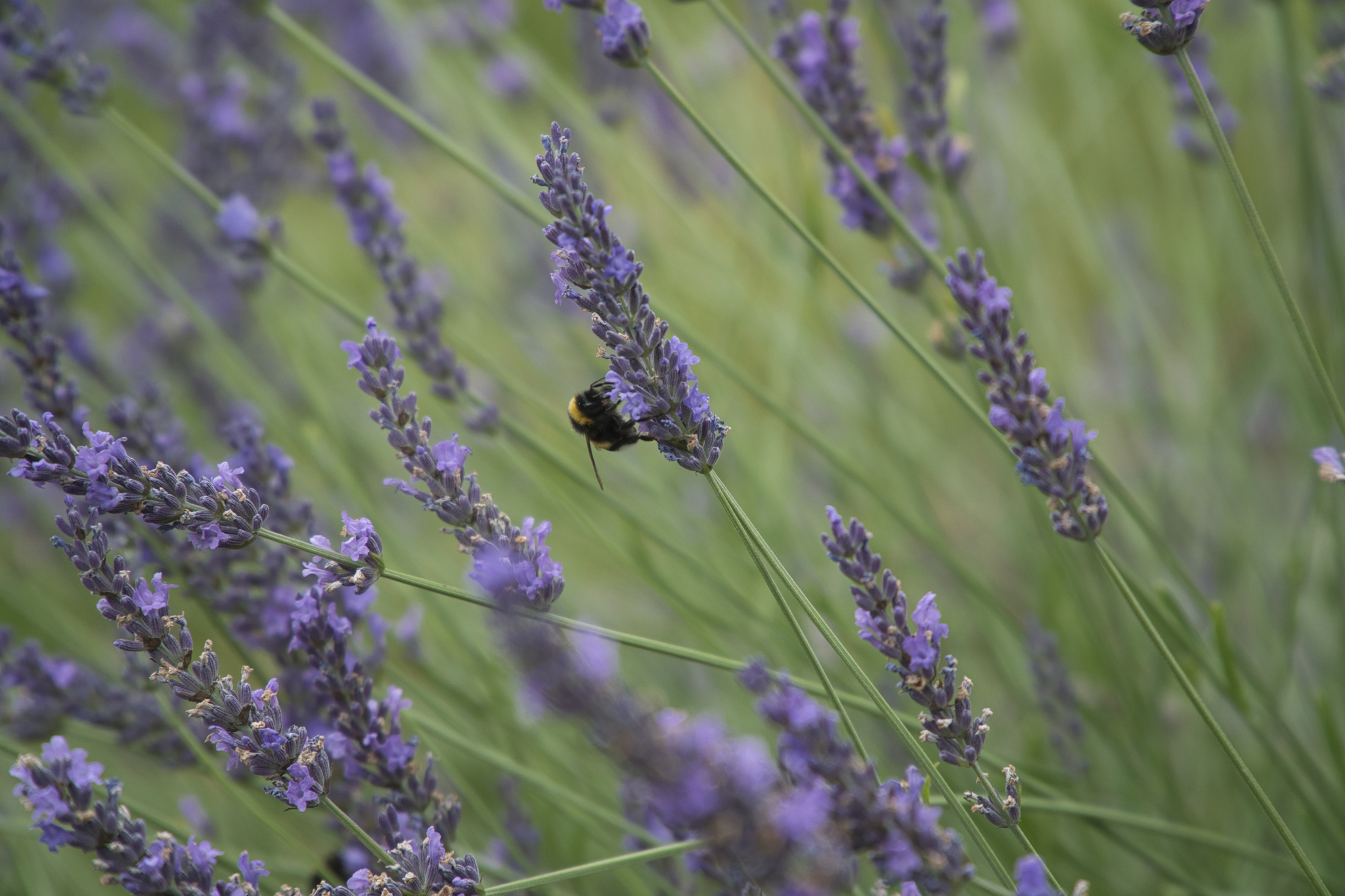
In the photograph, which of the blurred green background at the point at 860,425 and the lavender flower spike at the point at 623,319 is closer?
the lavender flower spike at the point at 623,319

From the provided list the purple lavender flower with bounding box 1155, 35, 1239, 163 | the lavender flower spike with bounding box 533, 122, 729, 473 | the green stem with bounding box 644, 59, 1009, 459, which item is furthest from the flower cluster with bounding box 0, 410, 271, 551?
the purple lavender flower with bounding box 1155, 35, 1239, 163

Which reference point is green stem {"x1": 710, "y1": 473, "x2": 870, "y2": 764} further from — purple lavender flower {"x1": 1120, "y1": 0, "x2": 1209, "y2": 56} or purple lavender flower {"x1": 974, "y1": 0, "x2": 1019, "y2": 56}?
purple lavender flower {"x1": 974, "y1": 0, "x2": 1019, "y2": 56}

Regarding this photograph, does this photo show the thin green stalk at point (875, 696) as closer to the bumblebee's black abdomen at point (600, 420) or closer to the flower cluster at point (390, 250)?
the bumblebee's black abdomen at point (600, 420)

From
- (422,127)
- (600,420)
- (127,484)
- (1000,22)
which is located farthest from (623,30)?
(1000,22)

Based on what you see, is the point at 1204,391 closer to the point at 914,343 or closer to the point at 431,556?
the point at 914,343

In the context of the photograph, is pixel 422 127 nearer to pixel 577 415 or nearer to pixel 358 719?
pixel 577 415

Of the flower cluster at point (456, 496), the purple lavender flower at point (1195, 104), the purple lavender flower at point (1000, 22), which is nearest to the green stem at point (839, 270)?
the flower cluster at point (456, 496)
